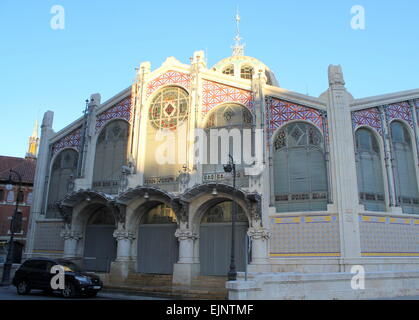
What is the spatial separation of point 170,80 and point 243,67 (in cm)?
983

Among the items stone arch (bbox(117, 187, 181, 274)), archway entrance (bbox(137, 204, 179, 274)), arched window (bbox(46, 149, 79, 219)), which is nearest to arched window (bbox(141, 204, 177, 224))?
archway entrance (bbox(137, 204, 179, 274))

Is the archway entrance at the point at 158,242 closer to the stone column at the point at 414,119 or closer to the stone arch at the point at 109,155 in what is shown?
the stone arch at the point at 109,155

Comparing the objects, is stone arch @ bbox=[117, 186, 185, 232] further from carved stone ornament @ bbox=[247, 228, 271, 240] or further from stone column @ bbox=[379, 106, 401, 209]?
stone column @ bbox=[379, 106, 401, 209]

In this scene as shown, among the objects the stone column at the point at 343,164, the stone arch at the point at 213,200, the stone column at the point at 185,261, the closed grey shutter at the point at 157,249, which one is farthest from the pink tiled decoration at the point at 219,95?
the closed grey shutter at the point at 157,249

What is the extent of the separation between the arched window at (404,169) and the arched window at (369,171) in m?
1.04

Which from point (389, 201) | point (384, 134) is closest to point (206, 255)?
point (389, 201)

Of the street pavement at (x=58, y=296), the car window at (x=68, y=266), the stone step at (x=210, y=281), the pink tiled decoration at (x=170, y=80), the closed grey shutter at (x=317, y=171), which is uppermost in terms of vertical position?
the pink tiled decoration at (x=170, y=80)

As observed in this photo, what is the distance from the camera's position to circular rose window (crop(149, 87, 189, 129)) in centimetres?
2570

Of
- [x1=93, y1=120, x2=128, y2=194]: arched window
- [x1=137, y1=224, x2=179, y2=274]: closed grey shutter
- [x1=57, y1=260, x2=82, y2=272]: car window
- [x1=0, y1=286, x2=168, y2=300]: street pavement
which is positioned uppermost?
[x1=93, y1=120, x2=128, y2=194]: arched window

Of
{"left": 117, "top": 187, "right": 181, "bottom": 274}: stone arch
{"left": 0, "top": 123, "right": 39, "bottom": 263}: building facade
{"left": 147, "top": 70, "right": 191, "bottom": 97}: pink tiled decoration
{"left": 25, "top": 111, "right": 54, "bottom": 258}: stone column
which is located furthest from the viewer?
{"left": 0, "top": 123, "right": 39, "bottom": 263}: building facade

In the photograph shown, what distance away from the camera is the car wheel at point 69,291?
1652 centimetres

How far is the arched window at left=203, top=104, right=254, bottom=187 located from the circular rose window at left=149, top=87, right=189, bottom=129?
6.97 feet
